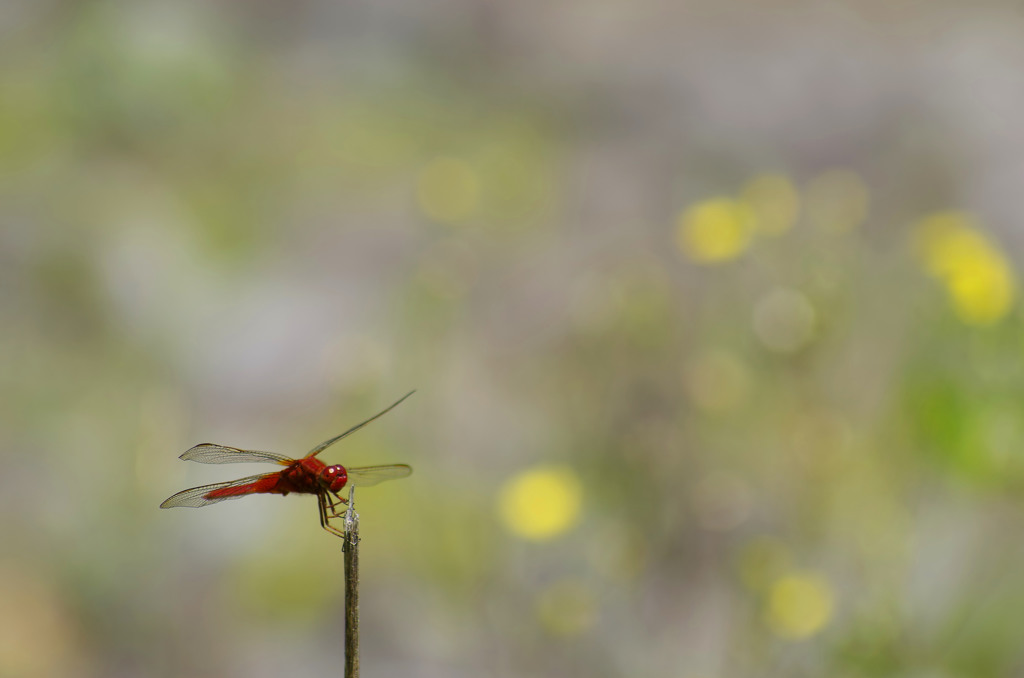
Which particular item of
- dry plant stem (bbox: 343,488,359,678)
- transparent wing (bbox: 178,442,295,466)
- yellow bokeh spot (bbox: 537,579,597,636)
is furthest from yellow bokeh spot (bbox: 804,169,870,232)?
dry plant stem (bbox: 343,488,359,678)

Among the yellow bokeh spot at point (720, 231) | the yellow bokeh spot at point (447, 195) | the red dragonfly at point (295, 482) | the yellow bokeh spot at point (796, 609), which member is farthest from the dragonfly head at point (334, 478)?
the yellow bokeh spot at point (447, 195)

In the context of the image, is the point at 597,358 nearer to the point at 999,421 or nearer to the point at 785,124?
the point at 999,421

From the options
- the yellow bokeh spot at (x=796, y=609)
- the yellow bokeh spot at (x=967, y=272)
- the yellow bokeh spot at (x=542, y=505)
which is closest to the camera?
the yellow bokeh spot at (x=796, y=609)

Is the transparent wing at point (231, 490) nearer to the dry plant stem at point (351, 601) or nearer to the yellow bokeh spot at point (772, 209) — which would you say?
the dry plant stem at point (351, 601)

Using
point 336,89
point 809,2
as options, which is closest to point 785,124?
point 809,2

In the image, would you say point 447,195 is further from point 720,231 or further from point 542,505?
point 542,505

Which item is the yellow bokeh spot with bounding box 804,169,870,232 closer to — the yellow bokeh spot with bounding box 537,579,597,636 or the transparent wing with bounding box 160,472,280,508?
the yellow bokeh spot with bounding box 537,579,597,636
